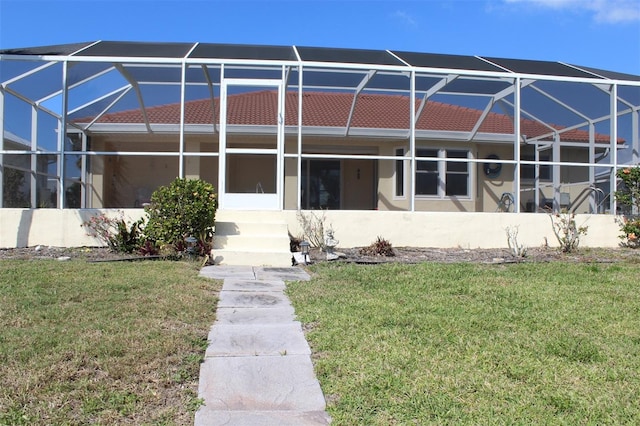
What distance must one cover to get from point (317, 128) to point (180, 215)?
763 cm

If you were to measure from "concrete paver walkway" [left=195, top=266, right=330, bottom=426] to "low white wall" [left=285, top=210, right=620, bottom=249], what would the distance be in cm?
426

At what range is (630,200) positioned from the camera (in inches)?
404

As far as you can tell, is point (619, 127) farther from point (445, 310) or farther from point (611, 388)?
point (611, 388)

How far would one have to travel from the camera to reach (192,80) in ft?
38.2

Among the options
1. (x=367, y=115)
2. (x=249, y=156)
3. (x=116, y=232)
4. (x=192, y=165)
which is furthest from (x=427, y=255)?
(x=192, y=165)

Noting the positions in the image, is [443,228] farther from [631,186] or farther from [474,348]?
[474,348]

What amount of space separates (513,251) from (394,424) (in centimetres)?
735

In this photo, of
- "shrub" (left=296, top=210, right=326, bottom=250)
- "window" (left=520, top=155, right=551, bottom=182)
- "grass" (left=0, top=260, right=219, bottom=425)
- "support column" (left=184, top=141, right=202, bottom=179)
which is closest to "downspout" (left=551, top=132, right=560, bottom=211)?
"window" (left=520, top=155, right=551, bottom=182)

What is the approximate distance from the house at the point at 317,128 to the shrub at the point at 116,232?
0.36 meters

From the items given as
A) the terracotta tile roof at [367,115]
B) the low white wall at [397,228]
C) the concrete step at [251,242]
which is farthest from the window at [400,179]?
the concrete step at [251,242]

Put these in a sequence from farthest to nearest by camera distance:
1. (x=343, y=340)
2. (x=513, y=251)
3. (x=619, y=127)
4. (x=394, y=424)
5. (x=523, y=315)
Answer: (x=619, y=127) < (x=513, y=251) < (x=523, y=315) < (x=343, y=340) < (x=394, y=424)

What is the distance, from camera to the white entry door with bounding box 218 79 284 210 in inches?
384

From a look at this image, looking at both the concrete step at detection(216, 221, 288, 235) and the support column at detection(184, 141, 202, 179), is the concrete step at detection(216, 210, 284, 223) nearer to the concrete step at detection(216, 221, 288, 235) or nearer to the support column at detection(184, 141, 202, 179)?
the concrete step at detection(216, 221, 288, 235)

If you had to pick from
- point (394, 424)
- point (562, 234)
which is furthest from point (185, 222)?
point (562, 234)
